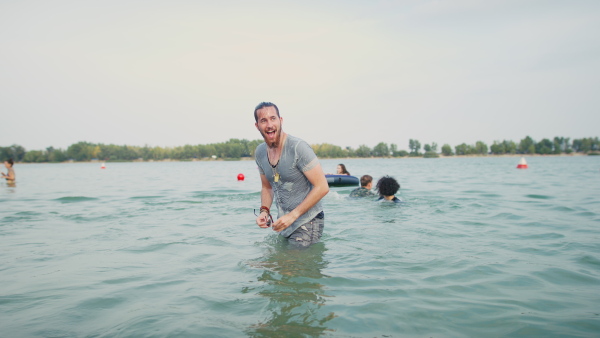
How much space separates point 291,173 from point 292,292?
144 cm

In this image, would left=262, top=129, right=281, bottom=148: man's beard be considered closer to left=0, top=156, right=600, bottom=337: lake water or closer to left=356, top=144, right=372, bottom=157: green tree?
left=0, top=156, right=600, bottom=337: lake water

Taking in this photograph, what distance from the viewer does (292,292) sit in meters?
4.04

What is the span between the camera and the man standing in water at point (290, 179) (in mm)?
4641

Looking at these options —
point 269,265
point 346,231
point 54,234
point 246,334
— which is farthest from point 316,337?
point 54,234

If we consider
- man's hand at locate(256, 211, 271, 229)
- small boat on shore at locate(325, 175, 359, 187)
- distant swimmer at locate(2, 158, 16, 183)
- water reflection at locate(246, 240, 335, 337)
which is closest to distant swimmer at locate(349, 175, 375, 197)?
small boat on shore at locate(325, 175, 359, 187)

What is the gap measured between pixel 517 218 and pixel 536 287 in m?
5.18

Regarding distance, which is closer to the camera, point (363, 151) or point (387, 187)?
point (387, 187)

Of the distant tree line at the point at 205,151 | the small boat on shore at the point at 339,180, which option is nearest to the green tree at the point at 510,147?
the distant tree line at the point at 205,151

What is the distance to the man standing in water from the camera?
4641mm

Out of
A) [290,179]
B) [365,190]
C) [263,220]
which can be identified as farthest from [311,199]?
[365,190]

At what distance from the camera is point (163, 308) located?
371 centimetres

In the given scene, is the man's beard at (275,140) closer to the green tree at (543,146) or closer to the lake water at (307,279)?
the lake water at (307,279)

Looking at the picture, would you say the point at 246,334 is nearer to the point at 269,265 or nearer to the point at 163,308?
the point at 163,308

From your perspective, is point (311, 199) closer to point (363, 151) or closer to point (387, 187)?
point (387, 187)
